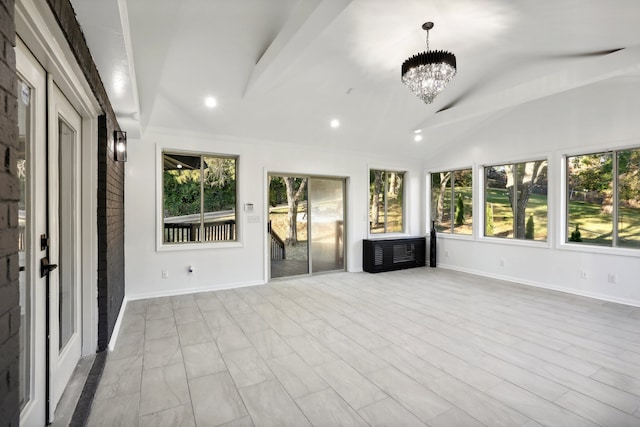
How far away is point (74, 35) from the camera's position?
1.71 meters

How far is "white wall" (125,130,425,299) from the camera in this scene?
177 inches

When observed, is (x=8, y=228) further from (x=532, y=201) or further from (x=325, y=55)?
(x=532, y=201)

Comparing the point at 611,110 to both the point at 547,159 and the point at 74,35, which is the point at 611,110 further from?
the point at 74,35

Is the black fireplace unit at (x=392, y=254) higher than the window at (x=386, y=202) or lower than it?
lower

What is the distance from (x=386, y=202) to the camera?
7.06m

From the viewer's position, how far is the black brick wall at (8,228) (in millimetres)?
978

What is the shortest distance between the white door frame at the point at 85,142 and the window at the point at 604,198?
618 centimetres

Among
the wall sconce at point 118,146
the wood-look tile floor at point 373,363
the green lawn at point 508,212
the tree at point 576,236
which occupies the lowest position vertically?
the wood-look tile floor at point 373,363

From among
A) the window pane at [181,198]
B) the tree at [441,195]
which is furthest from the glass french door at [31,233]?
the tree at [441,195]

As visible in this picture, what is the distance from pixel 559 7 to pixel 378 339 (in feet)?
11.1

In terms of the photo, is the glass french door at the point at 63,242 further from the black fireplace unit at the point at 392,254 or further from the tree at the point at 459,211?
the tree at the point at 459,211

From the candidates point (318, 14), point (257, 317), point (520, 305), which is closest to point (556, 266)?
point (520, 305)

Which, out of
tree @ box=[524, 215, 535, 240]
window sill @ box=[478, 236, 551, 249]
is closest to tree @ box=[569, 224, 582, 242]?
window sill @ box=[478, 236, 551, 249]

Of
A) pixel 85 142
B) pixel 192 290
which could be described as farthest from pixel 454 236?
pixel 85 142
